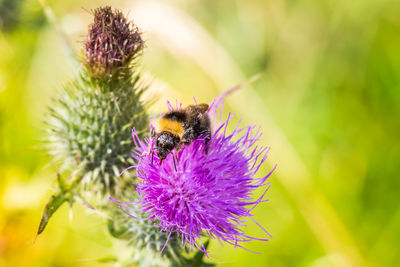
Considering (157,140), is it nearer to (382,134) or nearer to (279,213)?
(279,213)

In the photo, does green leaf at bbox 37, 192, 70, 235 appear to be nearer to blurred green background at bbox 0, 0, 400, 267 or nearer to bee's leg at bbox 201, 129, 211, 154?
blurred green background at bbox 0, 0, 400, 267

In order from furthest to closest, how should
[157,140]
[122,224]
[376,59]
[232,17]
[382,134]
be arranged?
[232,17] < [376,59] < [382,134] < [122,224] < [157,140]

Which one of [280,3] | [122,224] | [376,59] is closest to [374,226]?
[376,59]

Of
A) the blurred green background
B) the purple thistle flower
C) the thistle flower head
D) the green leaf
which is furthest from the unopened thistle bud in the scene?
the blurred green background

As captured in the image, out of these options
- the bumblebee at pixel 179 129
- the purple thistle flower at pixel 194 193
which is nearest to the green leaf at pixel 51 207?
the purple thistle flower at pixel 194 193

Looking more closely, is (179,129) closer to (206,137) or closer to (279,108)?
(206,137)
